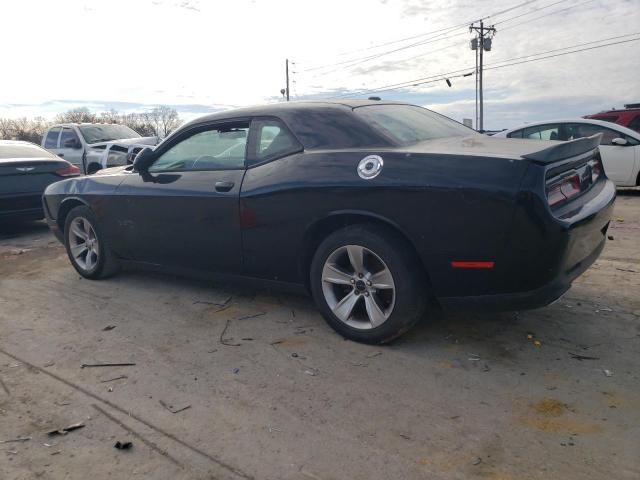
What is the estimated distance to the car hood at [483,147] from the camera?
3123 mm

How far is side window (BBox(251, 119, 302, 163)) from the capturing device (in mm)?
3889

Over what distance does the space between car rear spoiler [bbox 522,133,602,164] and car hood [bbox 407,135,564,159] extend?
0.04 meters

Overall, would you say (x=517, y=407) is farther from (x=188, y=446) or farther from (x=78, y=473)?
(x=78, y=473)

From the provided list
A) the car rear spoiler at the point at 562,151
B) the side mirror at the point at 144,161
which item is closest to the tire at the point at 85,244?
the side mirror at the point at 144,161

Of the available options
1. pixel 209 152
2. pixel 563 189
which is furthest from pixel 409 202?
pixel 209 152

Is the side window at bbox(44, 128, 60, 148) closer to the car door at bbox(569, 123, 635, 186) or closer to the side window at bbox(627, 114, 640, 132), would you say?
the car door at bbox(569, 123, 635, 186)

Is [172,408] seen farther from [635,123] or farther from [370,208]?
[635,123]

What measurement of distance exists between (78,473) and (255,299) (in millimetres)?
2305

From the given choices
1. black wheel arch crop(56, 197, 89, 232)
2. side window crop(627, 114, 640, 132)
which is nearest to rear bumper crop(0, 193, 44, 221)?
black wheel arch crop(56, 197, 89, 232)

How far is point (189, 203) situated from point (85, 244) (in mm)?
1735

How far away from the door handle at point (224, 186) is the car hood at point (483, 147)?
4.41ft

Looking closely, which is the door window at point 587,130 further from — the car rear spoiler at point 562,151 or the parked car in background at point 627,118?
the car rear spoiler at point 562,151

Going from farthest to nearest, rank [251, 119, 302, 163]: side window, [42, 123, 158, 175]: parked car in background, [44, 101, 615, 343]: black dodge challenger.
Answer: [42, 123, 158, 175]: parked car in background
[251, 119, 302, 163]: side window
[44, 101, 615, 343]: black dodge challenger

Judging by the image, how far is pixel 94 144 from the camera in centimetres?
1283
